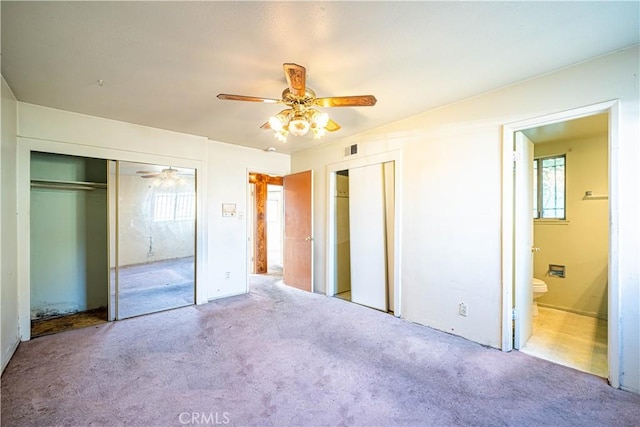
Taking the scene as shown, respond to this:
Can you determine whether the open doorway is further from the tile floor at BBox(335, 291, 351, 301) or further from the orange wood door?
the orange wood door

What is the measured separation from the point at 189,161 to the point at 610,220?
4417 millimetres

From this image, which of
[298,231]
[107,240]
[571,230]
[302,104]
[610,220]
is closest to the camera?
[610,220]

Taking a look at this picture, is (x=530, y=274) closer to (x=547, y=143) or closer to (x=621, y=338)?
(x=621, y=338)

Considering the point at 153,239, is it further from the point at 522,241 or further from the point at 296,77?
the point at 522,241

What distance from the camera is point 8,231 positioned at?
2.37 metres

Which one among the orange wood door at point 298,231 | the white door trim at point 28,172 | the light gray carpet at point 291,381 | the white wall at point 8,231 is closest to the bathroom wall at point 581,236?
the light gray carpet at point 291,381

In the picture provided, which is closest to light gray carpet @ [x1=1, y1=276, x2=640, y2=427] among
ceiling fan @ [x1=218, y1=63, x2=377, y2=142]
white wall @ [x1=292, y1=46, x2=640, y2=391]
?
white wall @ [x1=292, y1=46, x2=640, y2=391]

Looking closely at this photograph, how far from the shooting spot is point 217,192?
416cm

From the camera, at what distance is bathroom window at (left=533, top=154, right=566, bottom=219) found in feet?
12.0

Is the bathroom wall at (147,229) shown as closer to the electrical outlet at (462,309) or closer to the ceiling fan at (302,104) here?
the ceiling fan at (302,104)

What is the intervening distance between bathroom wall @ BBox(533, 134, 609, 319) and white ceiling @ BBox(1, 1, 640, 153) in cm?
202

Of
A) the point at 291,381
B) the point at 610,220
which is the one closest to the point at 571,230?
the point at 610,220

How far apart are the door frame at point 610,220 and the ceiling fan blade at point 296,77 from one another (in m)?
1.90

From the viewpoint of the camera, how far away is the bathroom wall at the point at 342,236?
4406 millimetres
